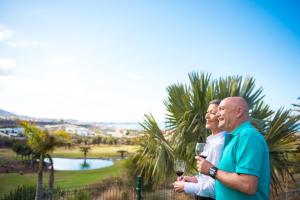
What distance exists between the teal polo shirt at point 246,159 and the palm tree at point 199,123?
13.1 feet

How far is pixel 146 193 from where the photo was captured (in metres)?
9.04

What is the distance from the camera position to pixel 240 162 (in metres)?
1.67

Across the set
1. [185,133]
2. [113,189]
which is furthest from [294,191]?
[113,189]

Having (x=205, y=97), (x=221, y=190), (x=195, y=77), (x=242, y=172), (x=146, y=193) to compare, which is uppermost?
(x=195, y=77)

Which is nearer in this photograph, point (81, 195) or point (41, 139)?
point (81, 195)

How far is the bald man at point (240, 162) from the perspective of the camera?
5.38ft

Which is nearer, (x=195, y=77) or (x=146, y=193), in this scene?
(x=195, y=77)

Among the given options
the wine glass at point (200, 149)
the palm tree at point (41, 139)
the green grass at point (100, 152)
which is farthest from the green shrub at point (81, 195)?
the green grass at point (100, 152)

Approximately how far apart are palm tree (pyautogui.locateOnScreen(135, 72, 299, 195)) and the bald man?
13.0 feet

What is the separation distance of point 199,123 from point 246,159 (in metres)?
→ 4.78

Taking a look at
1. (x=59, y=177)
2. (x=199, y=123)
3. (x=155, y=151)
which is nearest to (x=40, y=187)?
(x=155, y=151)

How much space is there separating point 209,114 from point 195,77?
4.41m

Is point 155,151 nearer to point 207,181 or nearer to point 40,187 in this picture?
point 40,187

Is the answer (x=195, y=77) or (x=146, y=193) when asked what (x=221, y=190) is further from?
(x=146, y=193)
